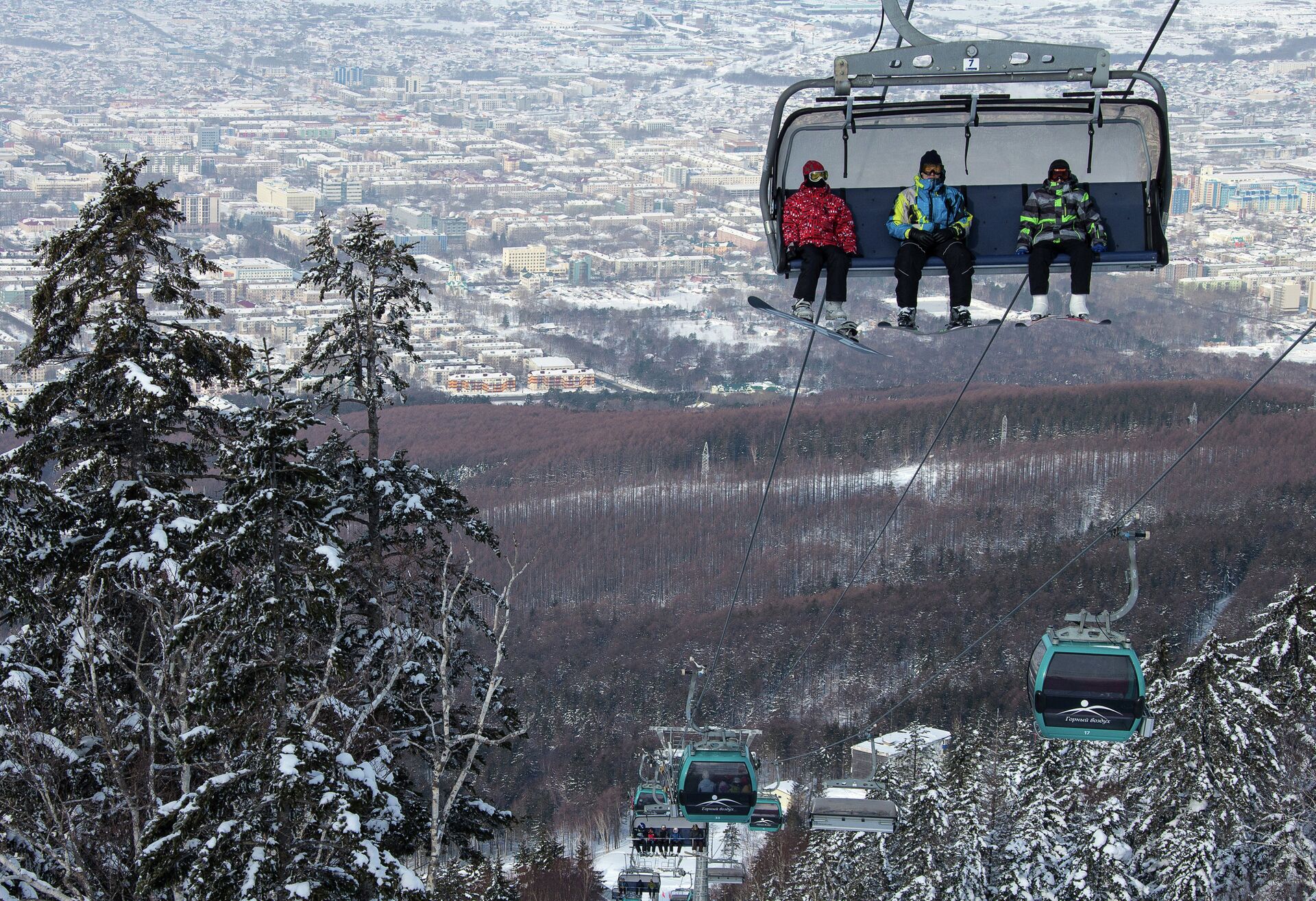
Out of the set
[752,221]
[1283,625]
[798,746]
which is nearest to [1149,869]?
[1283,625]

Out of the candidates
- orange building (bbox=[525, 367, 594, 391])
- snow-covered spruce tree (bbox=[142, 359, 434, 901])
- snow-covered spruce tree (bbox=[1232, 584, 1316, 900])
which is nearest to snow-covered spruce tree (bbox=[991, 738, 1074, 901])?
snow-covered spruce tree (bbox=[1232, 584, 1316, 900])

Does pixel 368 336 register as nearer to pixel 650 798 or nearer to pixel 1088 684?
pixel 650 798

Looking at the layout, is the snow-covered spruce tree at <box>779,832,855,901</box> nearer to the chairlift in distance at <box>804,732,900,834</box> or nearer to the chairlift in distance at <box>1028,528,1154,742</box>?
the chairlift in distance at <box>804,732,900,834</box>

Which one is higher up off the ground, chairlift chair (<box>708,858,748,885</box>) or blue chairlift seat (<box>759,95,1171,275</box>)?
blue chairlift seat (<box>759,95,1171,275</box>)

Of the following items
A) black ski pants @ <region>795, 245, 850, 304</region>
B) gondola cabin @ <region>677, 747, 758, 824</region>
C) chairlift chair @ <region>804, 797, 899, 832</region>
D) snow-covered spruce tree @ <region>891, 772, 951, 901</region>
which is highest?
black ski pants @ <region>795, 245, 850, 304</region>

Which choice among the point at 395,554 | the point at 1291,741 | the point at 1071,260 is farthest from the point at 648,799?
the point at 1291,741

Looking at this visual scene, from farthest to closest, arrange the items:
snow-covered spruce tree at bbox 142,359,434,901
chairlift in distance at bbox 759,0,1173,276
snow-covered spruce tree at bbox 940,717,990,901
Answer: snow-covered spruce tree at bbox 940,717,990,901 < snow-covered spruce tree at bbox 142,359,434,901 < chairlift in distance at bbox 759,0,1173,276

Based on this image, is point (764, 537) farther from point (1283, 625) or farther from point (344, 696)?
point (344, 696)

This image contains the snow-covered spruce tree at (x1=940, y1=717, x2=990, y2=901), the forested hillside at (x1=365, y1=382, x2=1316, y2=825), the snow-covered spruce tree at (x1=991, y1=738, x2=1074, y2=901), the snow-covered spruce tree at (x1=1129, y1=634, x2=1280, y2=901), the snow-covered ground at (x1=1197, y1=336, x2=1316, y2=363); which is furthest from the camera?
the snow-covered ground at (x1=1197, y1=336, x2=1316, y2=363)
